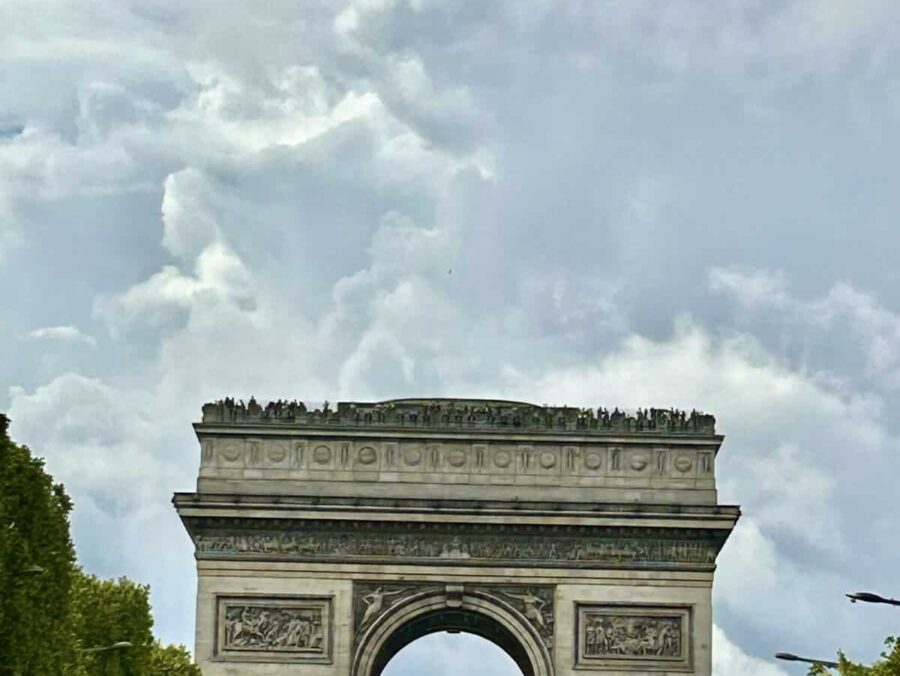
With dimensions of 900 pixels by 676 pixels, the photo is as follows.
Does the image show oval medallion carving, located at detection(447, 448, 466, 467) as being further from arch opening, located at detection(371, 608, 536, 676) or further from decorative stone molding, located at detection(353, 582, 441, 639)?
arch opening, located at detection(371, 608, 536, 676)

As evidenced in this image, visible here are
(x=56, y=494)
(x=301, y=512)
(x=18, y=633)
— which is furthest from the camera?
(x=301, y=512)

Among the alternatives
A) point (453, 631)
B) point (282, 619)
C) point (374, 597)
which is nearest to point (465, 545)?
point (374, 597)

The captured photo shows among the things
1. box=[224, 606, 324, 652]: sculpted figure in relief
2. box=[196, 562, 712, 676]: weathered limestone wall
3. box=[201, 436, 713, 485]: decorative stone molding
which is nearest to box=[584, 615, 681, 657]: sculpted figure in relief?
box=[196, 562, 712, 676]: weathered limestone wall

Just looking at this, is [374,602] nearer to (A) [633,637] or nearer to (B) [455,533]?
(B) [455,533]

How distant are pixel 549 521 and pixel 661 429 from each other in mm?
4201

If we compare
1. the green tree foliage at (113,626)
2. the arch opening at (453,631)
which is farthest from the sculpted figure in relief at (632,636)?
the green tree foliage at (113,626)

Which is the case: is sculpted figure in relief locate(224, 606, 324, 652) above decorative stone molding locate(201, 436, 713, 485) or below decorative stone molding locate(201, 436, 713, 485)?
below

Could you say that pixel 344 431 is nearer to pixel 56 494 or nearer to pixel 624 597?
pixel 624 597

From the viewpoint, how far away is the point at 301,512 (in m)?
77.4

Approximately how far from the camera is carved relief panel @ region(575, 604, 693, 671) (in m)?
77.8

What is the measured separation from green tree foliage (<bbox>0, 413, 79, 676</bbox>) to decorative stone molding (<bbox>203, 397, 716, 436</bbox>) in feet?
83.5

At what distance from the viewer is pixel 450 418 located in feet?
257

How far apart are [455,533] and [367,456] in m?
3.34

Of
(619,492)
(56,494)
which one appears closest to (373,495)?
(619,492)
